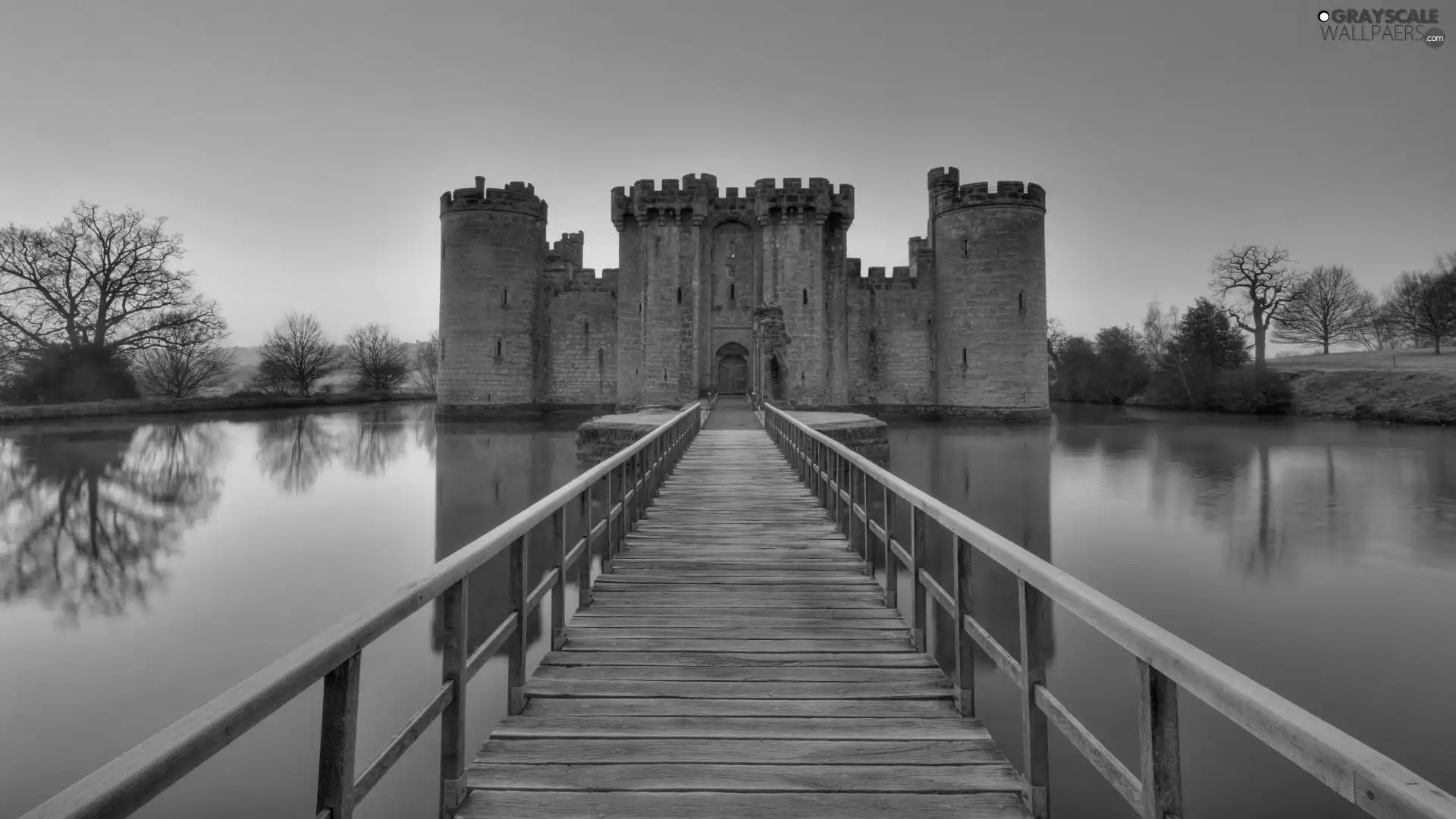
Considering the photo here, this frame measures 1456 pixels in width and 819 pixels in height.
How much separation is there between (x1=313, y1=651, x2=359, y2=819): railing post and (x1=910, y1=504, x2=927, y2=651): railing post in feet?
9.24

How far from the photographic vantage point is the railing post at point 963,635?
9.91 ft

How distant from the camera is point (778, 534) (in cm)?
662

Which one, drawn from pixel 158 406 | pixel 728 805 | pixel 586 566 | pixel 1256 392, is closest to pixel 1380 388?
pixel 1256 392

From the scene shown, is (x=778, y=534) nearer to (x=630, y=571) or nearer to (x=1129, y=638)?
(x=630, y=571)

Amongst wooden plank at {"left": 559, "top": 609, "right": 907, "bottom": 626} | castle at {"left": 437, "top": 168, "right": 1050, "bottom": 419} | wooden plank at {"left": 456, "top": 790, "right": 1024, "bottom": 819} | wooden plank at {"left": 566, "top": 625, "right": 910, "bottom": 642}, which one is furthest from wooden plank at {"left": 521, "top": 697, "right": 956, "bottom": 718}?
castle at {"left": 437, "top": 168, "right": 1050, "bottom": 419}

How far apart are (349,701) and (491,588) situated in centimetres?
662

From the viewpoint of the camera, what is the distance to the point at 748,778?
8.28ft

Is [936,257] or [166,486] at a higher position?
[936,257]

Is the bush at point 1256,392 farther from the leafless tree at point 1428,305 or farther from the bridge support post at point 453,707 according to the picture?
the bridge support post at point 453,707

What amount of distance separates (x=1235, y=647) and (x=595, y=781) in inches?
265

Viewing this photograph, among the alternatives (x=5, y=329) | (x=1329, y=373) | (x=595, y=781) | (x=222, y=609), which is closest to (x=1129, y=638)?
(x=595, y=781)

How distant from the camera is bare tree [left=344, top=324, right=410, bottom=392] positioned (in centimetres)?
5828

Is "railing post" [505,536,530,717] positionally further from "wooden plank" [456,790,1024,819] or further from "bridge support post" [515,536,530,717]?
"wooden plank" [456,790,1024,819]

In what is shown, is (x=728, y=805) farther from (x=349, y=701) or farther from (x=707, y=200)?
(x=707, y=200)
